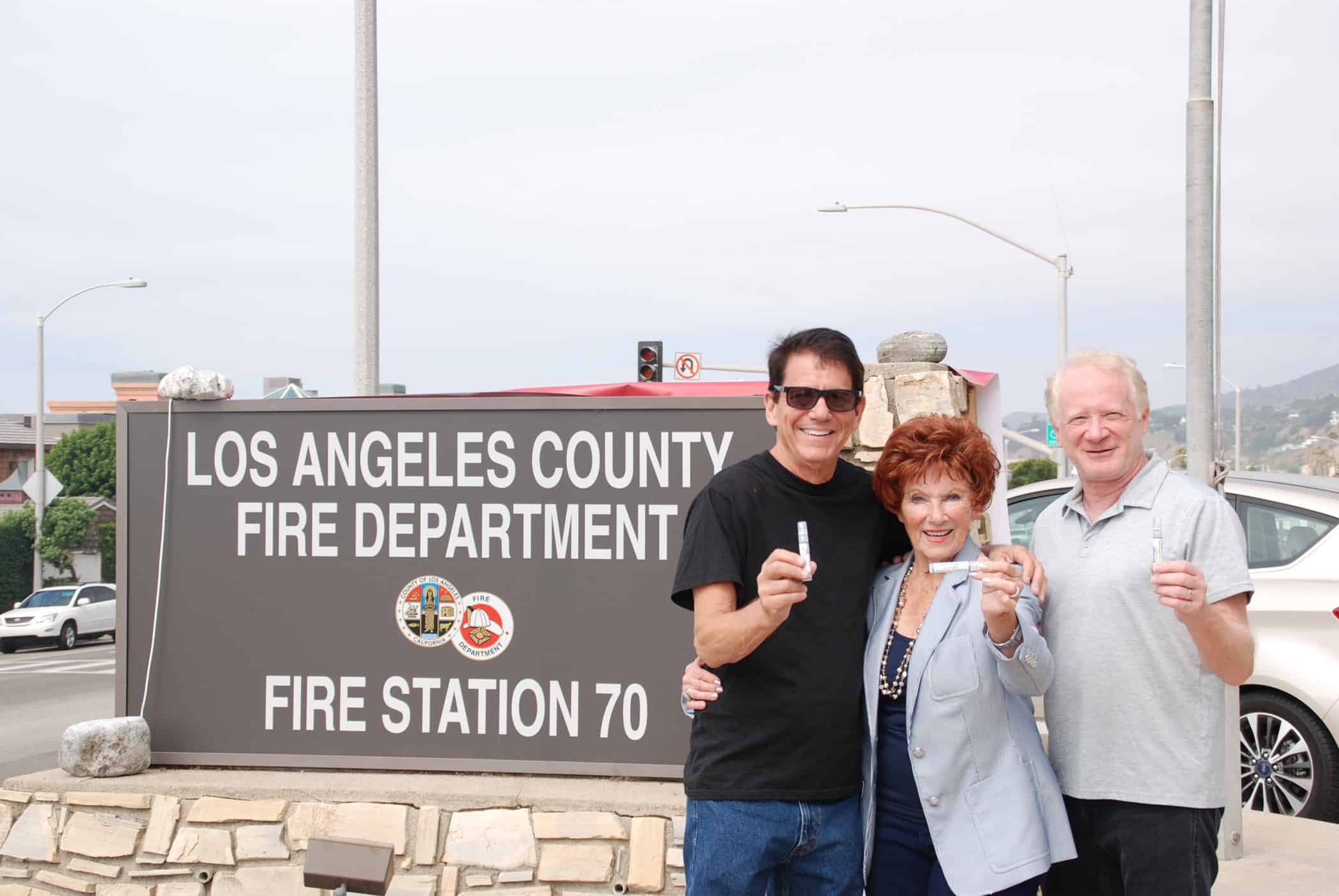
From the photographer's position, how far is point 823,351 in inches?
108

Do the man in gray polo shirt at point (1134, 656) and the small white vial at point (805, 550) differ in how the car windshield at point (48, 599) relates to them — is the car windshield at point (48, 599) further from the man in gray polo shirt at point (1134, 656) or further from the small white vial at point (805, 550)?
the man in gray polo shirt at point (1134, 656)

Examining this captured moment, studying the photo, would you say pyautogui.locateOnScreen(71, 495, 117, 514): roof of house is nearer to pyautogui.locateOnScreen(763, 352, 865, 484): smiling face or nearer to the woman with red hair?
pyautogui.locateOnScreen(763, 352, 865, 484): smiling face

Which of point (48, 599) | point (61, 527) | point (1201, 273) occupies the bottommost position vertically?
point (48, 599)

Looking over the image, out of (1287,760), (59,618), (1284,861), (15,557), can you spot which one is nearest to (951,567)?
(1284,861)

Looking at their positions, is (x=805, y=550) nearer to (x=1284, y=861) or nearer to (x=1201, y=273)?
(x=1201, y=273)

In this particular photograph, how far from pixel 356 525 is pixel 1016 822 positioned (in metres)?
2.95

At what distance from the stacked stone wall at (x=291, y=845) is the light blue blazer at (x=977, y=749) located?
190 cm

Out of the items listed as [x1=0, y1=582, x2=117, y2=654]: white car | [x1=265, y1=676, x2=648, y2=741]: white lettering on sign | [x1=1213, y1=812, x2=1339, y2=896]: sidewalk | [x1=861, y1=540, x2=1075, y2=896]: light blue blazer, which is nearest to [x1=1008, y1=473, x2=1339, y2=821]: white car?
[x1=1213, y1=812, x2=1339, y2=896]: sidewalk

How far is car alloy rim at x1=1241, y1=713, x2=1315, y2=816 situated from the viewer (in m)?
5.94

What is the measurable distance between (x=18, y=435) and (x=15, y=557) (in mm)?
17152

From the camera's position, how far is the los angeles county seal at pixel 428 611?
460cm

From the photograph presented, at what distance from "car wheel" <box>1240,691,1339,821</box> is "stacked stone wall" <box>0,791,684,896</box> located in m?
3.38

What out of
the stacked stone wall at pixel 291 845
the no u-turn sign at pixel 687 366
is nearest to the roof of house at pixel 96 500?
the no u-turn sign at pixel 687 366

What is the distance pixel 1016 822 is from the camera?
8.18 feet
